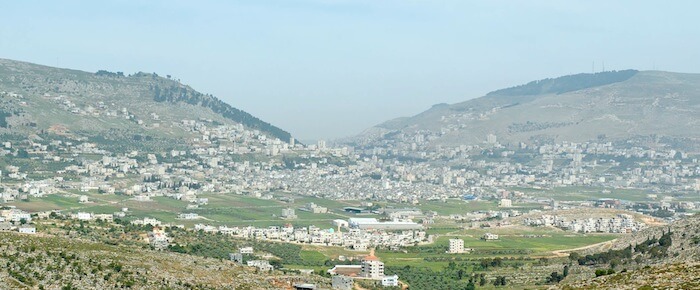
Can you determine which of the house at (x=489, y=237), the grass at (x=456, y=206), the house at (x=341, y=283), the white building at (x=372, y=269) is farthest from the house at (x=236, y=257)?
the grass at (x=456, y=206)

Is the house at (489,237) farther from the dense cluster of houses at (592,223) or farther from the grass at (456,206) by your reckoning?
the grass at (456,206)

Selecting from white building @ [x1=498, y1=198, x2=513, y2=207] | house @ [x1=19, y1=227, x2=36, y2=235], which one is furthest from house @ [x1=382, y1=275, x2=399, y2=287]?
white building @ [x1=498, y1=198, x2=513, y2=207]

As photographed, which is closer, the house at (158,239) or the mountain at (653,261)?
the mountain at (653,261)

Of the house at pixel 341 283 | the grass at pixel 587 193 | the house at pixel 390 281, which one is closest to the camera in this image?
Result: the house at pixel 341 283

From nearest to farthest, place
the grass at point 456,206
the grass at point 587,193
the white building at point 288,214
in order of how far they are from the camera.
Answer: the white building at point 288,214, the grass at point 456,206, the grass at point 587,193

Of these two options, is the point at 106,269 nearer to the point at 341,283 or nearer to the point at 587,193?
the point at 341,283

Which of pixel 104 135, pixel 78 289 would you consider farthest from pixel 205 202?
pixel 78 289

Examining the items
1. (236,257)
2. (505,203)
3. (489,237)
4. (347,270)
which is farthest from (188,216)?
(505,203)

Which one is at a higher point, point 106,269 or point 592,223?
point 106,269
